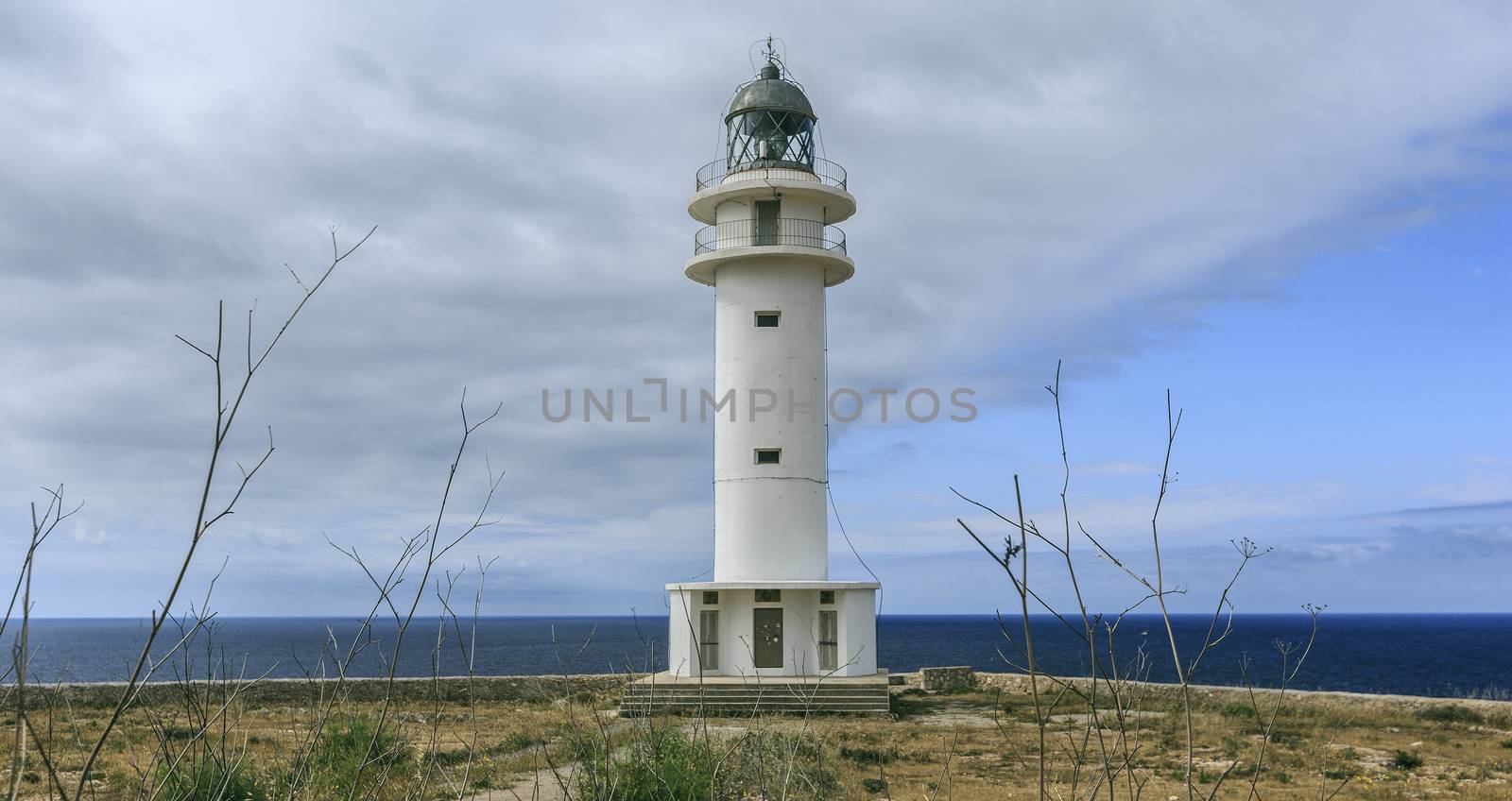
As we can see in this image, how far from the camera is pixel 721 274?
2230 cm

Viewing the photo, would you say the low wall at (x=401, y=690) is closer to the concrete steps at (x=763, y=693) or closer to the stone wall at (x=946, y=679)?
the concrete steps at (x=763, y=693)

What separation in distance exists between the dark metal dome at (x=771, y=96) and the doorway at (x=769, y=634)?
9.78 m

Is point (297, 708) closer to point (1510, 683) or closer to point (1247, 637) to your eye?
point (1510, 683)

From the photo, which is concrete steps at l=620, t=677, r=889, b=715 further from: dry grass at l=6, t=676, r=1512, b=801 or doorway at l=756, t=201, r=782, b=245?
doorway at l=756, t=201, r=782, b=245

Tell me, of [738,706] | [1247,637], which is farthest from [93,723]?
[1247,637]

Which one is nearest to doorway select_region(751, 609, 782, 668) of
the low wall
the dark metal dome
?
the low wall

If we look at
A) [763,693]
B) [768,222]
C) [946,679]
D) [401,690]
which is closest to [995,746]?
[763,693]

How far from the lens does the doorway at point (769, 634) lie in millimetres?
20766

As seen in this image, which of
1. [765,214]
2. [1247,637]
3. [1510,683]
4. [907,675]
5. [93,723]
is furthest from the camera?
[1247,637]

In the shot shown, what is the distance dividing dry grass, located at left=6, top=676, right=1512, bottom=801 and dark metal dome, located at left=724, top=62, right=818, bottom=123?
11682 millimetres

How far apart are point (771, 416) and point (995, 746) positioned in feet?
25.0

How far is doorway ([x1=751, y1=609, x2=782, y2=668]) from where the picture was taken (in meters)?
20.8

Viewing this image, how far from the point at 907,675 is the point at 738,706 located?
9903 millimetres

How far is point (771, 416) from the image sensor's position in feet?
70.2
